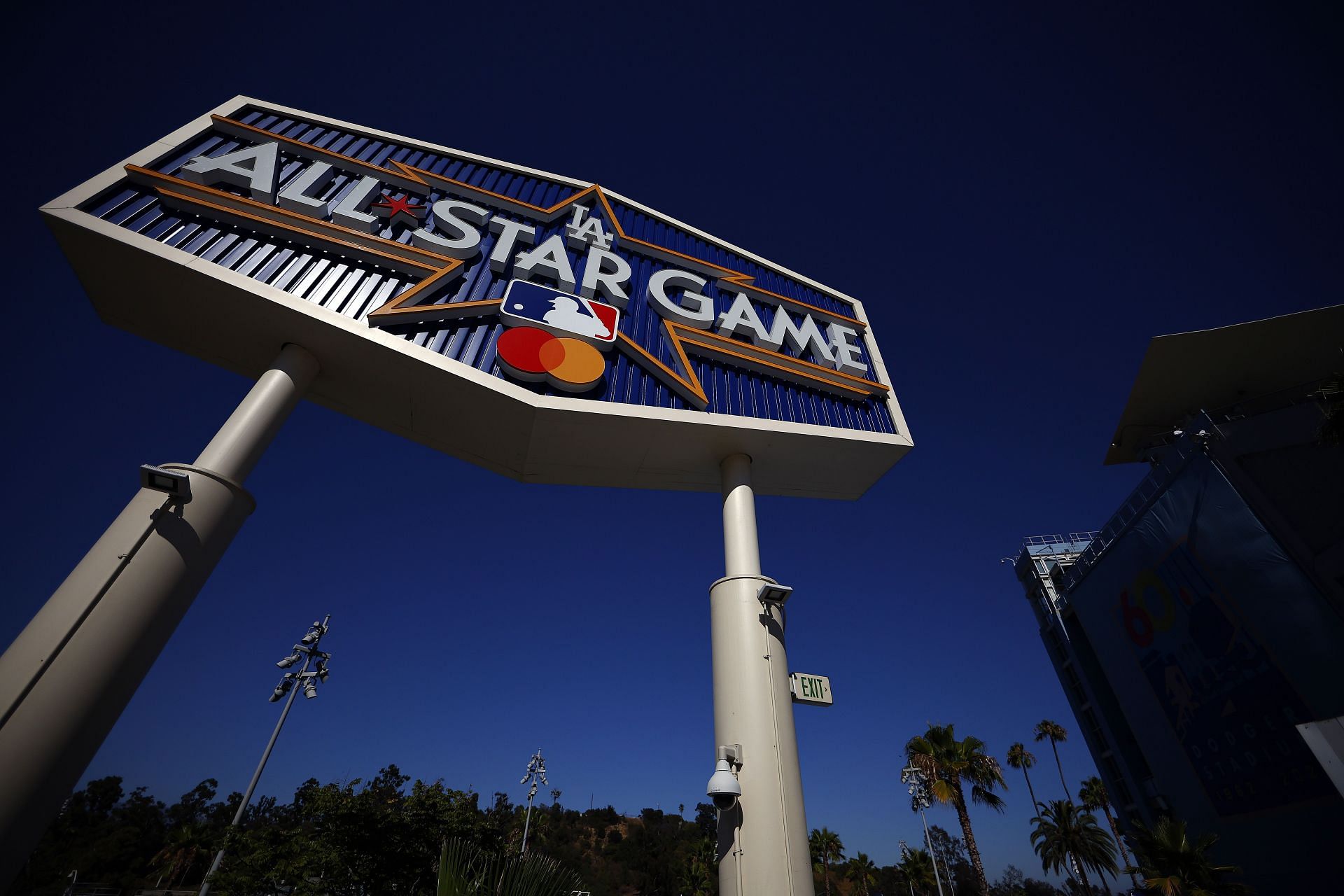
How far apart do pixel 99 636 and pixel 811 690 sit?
691 centimetres

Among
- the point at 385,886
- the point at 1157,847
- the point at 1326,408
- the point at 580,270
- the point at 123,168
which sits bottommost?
the point at 385,886

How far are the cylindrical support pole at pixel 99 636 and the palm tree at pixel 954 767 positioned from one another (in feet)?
88.0

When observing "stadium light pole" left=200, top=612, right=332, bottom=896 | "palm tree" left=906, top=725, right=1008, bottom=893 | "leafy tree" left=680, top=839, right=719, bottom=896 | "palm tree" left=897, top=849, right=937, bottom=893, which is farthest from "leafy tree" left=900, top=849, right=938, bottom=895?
"stadium light pole" left=200, top=612, right=332, bottom=896

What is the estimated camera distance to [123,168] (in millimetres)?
7004

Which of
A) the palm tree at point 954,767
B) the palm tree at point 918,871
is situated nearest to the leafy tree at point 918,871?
the palm tree at point 918,871

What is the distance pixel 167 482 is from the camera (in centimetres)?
519

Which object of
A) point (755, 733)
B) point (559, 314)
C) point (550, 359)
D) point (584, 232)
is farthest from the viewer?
point (584, 232)

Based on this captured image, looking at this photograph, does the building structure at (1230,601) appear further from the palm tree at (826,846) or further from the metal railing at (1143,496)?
the palm tree at (826,846)

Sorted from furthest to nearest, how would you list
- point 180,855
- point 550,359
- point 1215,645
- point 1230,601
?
1. point 180,855
2. point 1215,645
3. point 1230,601
4. point 550,359

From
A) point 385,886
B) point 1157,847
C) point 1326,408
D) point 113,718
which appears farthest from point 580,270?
point 1157,847

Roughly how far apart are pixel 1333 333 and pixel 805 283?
21782mm

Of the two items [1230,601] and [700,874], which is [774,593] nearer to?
[1230,601]

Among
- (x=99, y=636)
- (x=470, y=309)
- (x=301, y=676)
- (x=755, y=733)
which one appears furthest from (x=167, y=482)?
(x=301, y=676)

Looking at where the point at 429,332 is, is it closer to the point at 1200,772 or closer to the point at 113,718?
the point at 113,718
